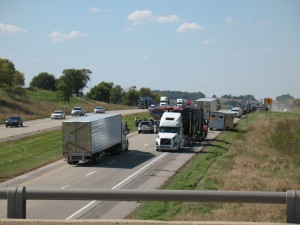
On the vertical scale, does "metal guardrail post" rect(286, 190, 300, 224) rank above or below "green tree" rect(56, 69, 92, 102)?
below

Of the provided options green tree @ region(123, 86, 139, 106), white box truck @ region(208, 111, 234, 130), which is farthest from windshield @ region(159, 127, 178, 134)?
green tree @ region(123, 86, 139, 106)

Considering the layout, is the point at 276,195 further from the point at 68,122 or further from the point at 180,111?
the point at 180,111

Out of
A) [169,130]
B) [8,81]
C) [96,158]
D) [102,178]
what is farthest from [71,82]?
[102,178]

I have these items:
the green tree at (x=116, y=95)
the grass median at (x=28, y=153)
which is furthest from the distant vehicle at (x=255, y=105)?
the grass median at (x=28, y=153)

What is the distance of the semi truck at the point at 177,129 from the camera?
148 feet

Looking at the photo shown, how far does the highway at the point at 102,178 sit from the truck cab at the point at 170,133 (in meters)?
0.95

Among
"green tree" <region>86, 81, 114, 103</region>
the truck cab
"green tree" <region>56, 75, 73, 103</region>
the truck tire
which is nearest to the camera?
the truck tire

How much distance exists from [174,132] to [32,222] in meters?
38.0

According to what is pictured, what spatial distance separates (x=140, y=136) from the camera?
60.4 meters

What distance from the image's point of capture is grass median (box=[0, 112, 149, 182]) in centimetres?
3354

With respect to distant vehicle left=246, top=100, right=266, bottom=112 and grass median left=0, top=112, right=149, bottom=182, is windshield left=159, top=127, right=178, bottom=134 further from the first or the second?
distant vehicle left=246, top=100, right=266, bottom=112

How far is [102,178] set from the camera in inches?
1173

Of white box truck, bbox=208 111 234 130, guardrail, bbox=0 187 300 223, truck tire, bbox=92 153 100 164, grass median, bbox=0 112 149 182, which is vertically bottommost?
grass median, bbox=0 112 149 182

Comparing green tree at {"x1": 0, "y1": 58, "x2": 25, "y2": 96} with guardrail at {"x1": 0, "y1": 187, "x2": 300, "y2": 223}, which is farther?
green tree at {"x1": 0, "y1": 58, "x2": 25, "y2": 96}
